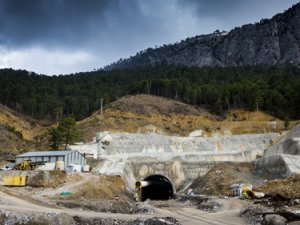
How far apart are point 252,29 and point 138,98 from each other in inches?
5159

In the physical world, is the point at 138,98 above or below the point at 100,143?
above

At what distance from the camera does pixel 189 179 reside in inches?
Answer: 2002

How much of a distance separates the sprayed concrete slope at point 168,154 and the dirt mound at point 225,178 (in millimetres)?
3743

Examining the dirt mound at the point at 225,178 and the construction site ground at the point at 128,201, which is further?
the dirt mound at the point at 225,178

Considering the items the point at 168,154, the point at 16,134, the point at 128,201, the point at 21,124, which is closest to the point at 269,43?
the point at 21,124

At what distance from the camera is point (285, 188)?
31906 millimetres

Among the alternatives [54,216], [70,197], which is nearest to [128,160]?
[70,197]

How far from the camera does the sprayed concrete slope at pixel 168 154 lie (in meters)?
50.0

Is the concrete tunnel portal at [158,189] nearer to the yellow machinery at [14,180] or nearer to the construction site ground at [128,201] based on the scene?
the construction site ground at [128,201]

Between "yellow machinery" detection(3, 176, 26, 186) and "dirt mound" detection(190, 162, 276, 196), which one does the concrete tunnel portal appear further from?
"yellow machinery" detection(3, 176, 26, 186)

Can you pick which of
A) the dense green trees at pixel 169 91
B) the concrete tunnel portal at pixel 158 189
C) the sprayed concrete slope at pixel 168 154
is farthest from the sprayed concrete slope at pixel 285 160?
the dense green trees at pixel 169 91

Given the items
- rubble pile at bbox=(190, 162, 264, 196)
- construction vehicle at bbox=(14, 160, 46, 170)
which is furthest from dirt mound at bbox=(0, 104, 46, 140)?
rubble pile at bbox=(190, 162, 264, 196)

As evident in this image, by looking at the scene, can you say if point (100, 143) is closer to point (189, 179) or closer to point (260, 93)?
point (189, 179)

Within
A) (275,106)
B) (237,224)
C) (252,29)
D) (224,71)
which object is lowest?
(237,224)
